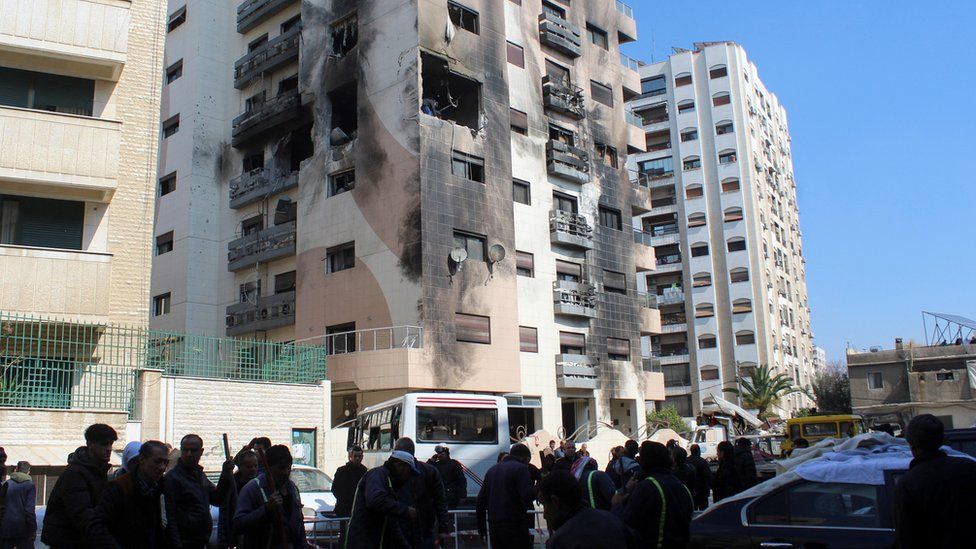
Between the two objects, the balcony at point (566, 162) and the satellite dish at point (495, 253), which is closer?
the satellite dish at point (495, 253)

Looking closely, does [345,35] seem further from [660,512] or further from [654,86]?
[654,86]


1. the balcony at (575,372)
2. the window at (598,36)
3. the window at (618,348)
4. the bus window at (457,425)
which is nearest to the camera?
the bus window at (457,425)

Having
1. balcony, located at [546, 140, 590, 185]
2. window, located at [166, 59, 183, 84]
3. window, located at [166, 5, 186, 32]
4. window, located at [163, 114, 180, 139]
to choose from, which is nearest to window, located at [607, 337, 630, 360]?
balcony, located at [546, 140, 590, 185]

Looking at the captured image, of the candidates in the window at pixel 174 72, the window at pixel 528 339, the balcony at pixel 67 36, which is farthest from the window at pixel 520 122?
the balcony at pixel 67 36

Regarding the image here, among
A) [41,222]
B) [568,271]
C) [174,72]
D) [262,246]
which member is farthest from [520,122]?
[41,222]

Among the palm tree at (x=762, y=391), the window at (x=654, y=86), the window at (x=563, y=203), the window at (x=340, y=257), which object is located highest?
the window at (x=654, y=86)

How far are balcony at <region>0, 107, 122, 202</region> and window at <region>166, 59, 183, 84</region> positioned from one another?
23.9 metres

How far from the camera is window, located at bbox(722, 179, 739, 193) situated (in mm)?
72000

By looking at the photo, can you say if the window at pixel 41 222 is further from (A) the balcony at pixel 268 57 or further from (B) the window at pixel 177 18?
(B) the window at pixel 177 18

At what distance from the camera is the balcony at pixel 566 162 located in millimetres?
38969

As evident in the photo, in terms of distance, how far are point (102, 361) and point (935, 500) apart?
62.7 feet

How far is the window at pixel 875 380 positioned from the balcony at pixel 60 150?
49.8 m

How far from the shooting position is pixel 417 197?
32.3m

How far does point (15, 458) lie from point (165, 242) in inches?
1041
